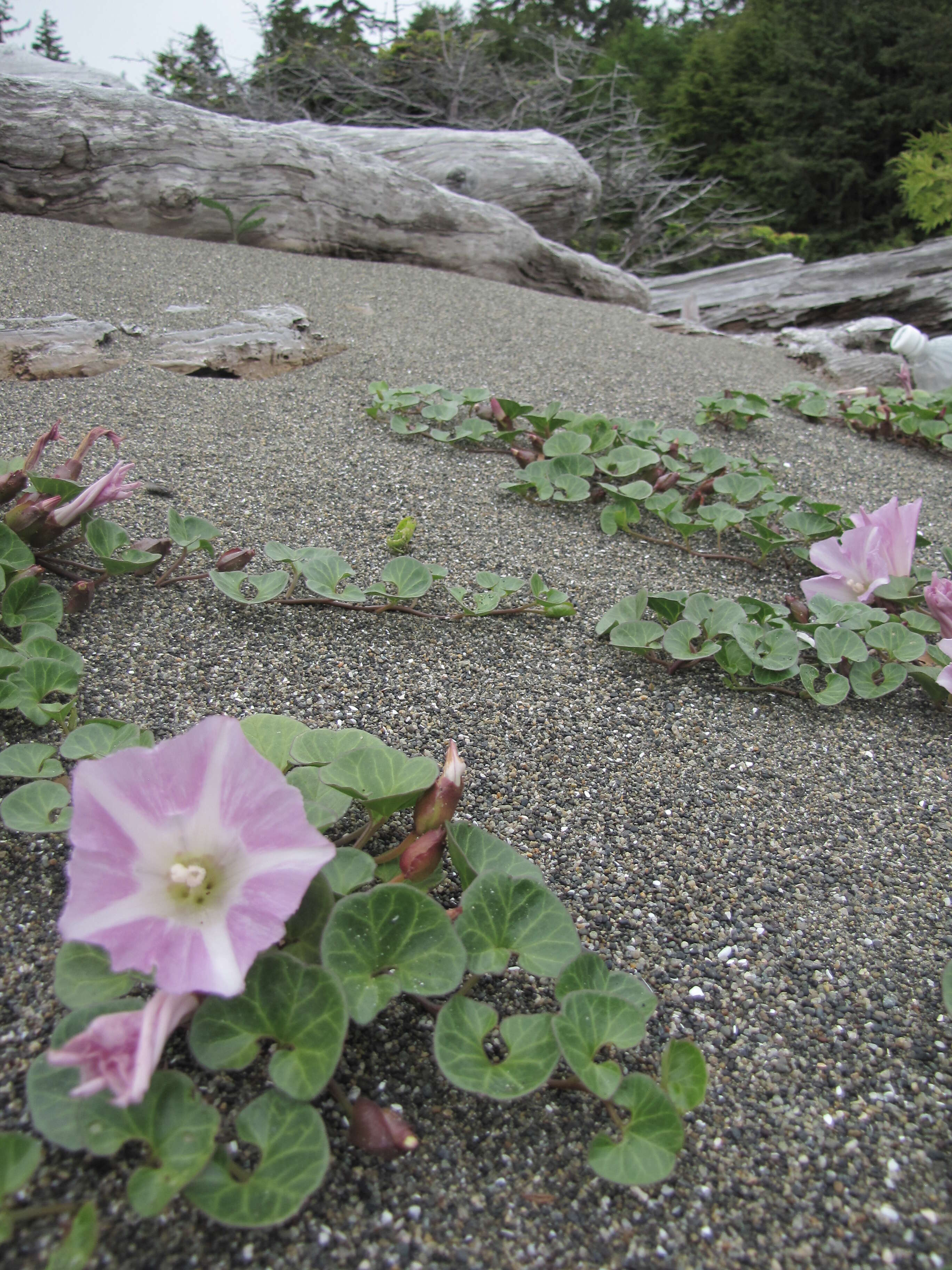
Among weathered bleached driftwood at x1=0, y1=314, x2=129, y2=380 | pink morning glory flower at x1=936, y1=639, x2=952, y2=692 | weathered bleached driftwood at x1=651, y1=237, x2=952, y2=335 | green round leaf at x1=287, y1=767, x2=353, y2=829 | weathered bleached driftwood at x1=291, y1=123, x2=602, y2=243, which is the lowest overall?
green round leaf at x1=287, y1=767, x2=353, y2=829

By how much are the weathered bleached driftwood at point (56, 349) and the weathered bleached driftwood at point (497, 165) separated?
3.69m

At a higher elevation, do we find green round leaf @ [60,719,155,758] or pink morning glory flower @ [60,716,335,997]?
pink morning glory flower @ [60,716,335,997]

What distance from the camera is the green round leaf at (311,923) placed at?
0.82 metres

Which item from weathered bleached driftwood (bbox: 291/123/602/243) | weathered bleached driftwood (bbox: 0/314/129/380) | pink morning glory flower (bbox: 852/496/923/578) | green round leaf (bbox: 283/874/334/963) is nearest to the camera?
green round leaf (bbox: 283/874/334/963)

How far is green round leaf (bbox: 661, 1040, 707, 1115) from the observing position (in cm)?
78

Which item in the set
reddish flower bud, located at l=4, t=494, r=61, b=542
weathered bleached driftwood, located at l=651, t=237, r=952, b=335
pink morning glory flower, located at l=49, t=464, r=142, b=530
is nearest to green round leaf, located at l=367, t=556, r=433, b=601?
pink morning glory flower, located at l=49, t=464, r=142, b=530

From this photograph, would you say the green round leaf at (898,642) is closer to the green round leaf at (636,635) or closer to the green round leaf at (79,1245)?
the green round leaf at (636,635)

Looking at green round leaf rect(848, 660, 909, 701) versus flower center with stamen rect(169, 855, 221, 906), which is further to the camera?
green round leaf rect(848, 660, 909, 701)

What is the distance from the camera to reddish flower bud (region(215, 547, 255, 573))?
5.05 ft

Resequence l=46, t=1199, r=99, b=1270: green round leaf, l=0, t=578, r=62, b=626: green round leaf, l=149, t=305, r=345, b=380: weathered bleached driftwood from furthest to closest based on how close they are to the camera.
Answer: l=149, t=305, r=345, b=380: weathered bleached driftwood < l=0, t=578, r=62, b=626: green round leaf < l=46, t=1199, r=99, b=1270: green round leaf

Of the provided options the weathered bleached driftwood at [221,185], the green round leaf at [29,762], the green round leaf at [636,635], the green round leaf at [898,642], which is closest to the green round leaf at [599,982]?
the green round leaf at [29,762]

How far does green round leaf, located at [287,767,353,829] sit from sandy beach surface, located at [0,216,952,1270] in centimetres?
14

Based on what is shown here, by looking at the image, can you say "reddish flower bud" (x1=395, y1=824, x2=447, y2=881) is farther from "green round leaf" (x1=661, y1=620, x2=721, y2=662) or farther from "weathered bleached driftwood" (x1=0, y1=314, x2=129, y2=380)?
"weathered bleached driftwood" (x1=0, y1=314, x2=129, y2=380)

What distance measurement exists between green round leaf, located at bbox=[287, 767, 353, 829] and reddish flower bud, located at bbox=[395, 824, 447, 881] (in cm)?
9
